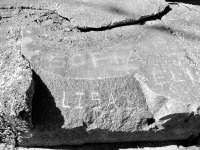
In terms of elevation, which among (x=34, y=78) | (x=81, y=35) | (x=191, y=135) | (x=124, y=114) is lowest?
(x=191, y=135)

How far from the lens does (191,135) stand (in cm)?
192

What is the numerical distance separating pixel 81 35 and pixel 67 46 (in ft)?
0.52

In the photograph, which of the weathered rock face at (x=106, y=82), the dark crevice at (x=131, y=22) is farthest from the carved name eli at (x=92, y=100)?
the dark crevice at (x=131, y=22)

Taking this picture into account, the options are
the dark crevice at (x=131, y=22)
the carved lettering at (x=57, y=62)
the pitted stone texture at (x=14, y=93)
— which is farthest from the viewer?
the dark crevice at (x=131, y=22)

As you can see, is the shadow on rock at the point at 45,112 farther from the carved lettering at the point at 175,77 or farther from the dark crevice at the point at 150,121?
the carved lettering at the point at 175,77

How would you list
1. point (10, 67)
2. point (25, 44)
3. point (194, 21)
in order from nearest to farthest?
point (10, 67), point (25, 44), point (194, 21)

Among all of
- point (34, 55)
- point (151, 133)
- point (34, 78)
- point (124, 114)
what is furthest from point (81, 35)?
point (151, 133)

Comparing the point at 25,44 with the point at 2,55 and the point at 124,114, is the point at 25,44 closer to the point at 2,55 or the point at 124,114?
the point at 2,55

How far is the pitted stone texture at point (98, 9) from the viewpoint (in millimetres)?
2057

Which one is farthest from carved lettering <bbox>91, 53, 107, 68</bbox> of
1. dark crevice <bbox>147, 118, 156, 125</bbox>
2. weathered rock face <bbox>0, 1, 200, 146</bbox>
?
dark crevice <bbox>147, 118, 156, 125</bbox>

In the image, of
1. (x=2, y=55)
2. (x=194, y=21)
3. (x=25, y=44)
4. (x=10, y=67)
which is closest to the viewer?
(x=10, y=67)

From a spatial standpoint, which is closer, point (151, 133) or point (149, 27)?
point (151, 133)

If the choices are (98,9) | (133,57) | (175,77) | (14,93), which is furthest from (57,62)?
(175,77)

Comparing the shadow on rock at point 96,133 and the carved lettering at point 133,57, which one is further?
the carved lettering at point 133,57
